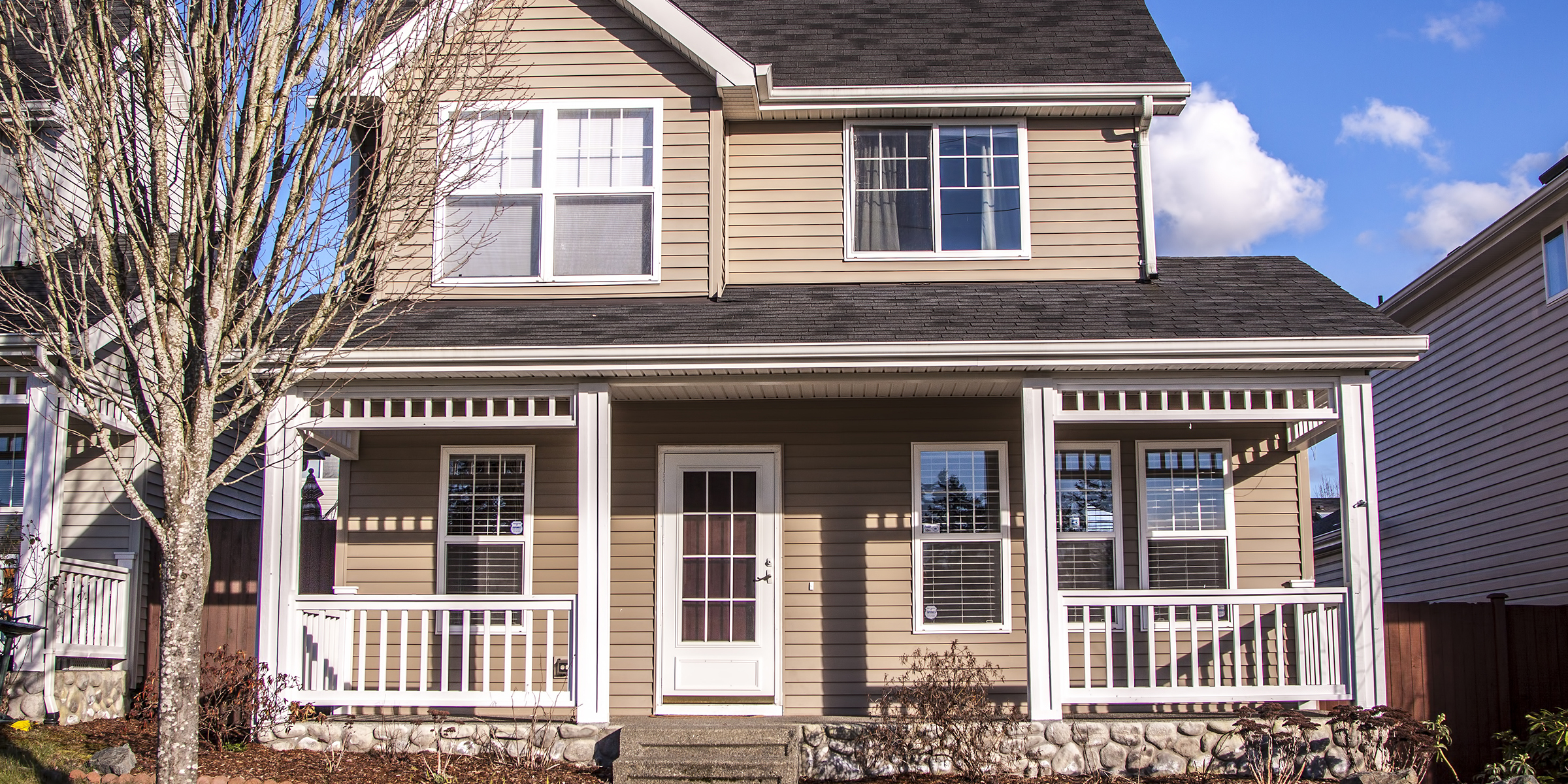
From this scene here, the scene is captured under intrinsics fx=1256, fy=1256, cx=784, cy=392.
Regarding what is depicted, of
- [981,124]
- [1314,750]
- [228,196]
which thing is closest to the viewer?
[228,196]

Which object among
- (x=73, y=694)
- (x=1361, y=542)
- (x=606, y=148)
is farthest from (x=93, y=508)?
(x=1361, y=542)

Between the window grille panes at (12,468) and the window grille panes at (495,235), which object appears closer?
the window grille panes at (495,235)

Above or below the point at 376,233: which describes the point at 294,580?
below

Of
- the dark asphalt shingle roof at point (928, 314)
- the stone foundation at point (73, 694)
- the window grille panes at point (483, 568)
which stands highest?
the dark asphalt shingle roof at point (928, 314)

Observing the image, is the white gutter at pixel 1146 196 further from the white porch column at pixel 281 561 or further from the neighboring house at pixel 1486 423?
the white porch column at pixel 281 561

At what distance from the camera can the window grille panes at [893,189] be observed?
1032cm

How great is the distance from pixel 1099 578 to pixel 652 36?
5556mm

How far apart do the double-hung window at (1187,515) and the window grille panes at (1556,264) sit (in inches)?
141

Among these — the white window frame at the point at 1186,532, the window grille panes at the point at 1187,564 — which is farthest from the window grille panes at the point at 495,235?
the window grille panes at the point at 1187,564

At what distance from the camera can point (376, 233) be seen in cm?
655

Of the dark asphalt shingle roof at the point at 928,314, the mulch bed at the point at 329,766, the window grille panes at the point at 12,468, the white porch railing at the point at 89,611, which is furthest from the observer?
the window grille panes at the point at 12,468

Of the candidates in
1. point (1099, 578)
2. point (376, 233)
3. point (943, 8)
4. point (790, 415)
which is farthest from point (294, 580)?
point (943, 8)

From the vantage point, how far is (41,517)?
9391 mm

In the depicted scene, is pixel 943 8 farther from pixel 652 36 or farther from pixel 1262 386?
pixel 1262 386
